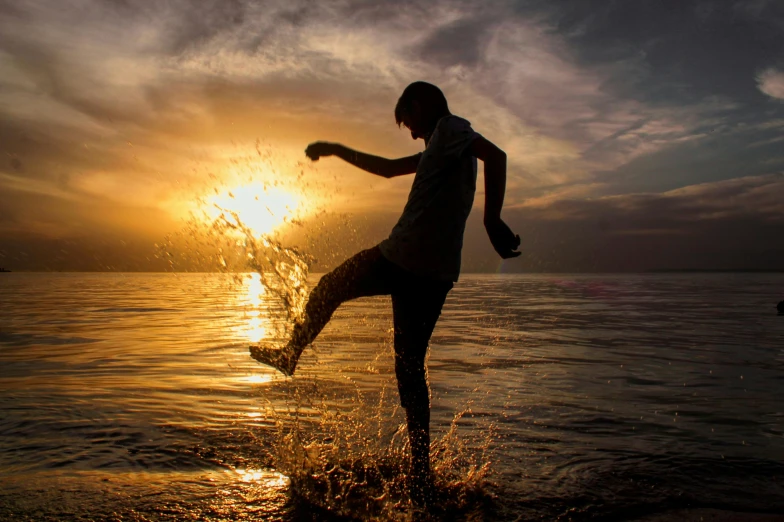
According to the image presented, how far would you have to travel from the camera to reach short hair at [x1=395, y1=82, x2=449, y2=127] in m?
3.13

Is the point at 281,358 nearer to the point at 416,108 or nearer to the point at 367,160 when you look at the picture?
the point at 367,160

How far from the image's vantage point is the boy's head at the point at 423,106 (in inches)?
123

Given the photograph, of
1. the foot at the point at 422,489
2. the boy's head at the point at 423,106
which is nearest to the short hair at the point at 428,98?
the boy's head at the point at 423,106

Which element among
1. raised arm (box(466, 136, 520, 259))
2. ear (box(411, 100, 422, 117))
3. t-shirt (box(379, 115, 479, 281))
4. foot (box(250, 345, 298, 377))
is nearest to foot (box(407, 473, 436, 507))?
foot (box(250, 345, 298, 377))

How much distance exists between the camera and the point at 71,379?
20.7 feet

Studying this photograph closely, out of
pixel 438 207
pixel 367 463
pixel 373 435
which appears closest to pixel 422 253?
pixel 438 207

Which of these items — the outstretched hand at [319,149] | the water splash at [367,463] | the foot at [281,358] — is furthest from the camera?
the outstretched hand at [319,149]

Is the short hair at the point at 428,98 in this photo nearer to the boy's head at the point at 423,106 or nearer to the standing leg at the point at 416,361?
the boy's head at the point at 423,106

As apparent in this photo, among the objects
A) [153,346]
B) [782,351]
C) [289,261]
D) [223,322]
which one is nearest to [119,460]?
[289,261]

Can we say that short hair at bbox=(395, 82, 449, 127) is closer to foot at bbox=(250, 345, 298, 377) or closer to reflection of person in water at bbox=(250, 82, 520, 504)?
reflection of person in water at bbox=(250, 82, 520, 504)

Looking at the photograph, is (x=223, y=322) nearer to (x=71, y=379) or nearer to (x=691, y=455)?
→ (x=71, y=379)

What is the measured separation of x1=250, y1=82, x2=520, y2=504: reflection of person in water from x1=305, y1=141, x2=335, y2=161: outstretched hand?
0.53 meters

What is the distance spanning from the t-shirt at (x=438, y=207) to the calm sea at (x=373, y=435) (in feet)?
4.00

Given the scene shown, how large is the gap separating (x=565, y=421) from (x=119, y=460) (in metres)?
3.28
